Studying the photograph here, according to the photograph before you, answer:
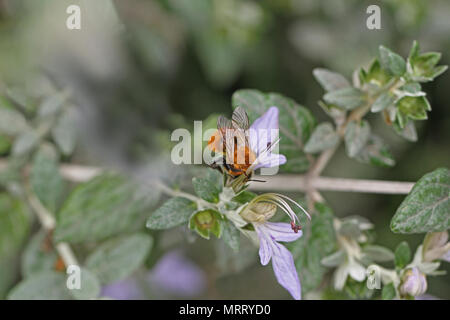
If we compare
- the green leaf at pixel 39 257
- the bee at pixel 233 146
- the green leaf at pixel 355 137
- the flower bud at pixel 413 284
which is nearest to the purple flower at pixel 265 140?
the bee at pixel 233 146

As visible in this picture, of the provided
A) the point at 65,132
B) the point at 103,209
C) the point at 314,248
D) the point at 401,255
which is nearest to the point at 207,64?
the point at 65,132

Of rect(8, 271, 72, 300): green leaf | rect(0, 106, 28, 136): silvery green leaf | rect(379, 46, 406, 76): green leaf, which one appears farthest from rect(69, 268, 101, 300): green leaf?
rect(379, 46, 406, 76): green leaf

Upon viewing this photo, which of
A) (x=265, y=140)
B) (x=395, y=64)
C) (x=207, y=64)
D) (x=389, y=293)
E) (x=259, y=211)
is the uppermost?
(x=207, y=64)

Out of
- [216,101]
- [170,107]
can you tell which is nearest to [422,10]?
[216,101]

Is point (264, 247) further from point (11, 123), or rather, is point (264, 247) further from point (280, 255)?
point (11, 123)

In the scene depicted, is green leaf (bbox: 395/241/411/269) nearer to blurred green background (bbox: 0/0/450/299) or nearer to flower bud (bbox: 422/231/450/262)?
flower bud (bbox: 422/231/450/262)

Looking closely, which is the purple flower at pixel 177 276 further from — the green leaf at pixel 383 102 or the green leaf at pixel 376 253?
the green leaf at pixel 383 102
